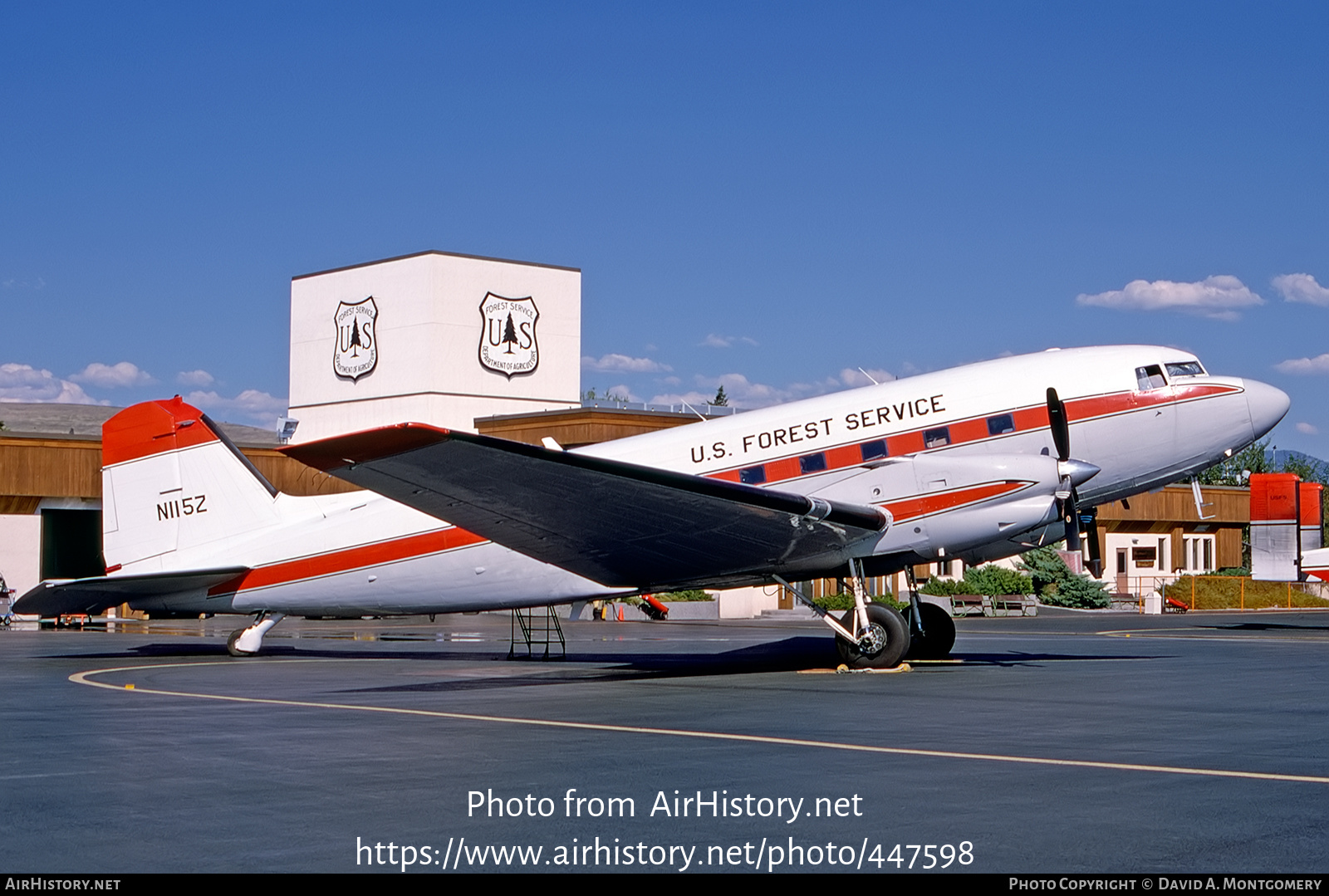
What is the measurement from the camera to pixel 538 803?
9938mm

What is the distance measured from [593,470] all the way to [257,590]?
1170 centimetres

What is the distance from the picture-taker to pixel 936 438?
937 inches

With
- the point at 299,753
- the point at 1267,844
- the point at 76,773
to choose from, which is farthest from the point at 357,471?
the point at 1267,844

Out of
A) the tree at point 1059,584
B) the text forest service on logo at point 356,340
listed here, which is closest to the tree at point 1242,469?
the tree at point 1059,584

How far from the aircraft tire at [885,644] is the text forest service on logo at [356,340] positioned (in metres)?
55.4

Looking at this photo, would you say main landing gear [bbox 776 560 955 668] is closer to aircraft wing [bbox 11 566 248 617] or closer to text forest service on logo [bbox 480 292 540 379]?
aircraft wing [bbox 11 566 248 617]

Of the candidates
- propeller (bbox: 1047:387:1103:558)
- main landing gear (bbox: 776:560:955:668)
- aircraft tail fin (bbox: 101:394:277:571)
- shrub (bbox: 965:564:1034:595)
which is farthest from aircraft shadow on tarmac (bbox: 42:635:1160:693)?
shrub (bbox: 965:564:1034:595)

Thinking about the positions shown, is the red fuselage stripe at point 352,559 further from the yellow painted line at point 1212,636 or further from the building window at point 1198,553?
the building window at point 1198,553

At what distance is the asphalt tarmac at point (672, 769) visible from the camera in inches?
326

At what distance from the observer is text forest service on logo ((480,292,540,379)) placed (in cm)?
7425

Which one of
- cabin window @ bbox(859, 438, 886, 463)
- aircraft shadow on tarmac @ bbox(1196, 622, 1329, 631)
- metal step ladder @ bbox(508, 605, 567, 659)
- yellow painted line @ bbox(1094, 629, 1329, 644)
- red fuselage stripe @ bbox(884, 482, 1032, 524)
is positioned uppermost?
cabin window @ bbox(859, 438, 886, 463)

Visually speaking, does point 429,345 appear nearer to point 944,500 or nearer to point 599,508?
point 944,500

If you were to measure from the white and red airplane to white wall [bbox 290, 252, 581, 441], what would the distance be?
44.1 metres
